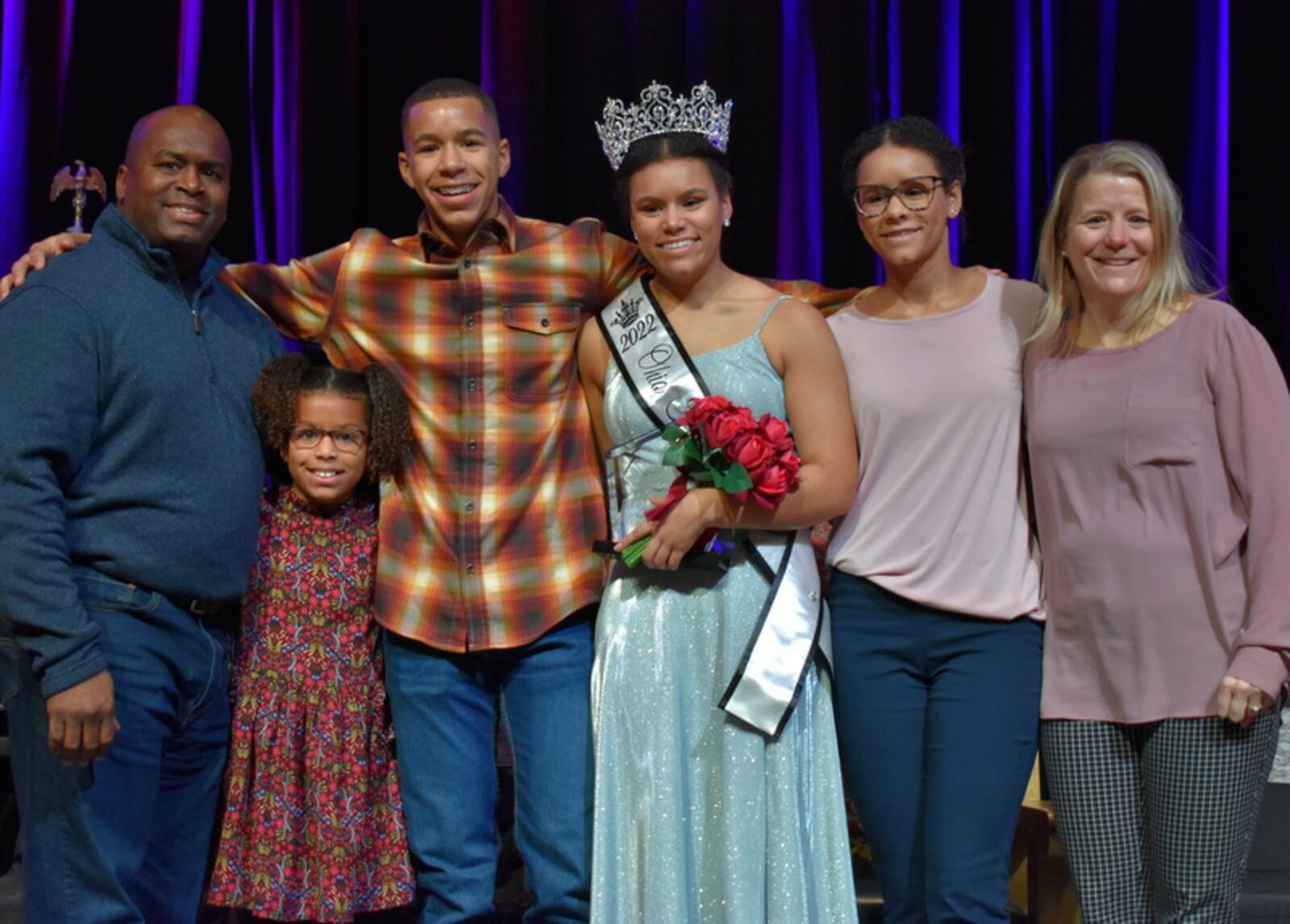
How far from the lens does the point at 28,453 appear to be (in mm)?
1970

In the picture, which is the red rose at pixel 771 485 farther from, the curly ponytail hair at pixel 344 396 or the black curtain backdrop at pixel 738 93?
the black curtain backdrop at pixel 738 93

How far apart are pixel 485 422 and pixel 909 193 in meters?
0.79

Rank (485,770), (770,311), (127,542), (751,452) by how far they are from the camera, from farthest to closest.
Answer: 1. (485,770)
2. (770,311)
3. (127,542)
4. (751,452)

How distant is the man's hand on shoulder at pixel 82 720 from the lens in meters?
1.95

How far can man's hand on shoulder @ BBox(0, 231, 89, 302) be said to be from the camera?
7.25 feet

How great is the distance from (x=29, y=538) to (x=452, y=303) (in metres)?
0.77

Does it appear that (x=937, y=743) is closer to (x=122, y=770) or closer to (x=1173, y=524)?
(x=1173, y=524)

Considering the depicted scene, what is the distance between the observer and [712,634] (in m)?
2.12

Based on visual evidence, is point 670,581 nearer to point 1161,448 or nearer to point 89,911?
point 1161,448

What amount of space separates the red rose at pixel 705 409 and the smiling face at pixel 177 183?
88 cm

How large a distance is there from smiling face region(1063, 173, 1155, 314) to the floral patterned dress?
1283 millimetres

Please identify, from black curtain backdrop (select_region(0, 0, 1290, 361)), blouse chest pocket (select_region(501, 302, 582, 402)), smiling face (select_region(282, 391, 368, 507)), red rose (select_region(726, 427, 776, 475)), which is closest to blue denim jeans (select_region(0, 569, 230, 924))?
smiling face (select_region(282, 391, 368, 507))

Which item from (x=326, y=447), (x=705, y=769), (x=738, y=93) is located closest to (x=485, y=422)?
(x=326, y=447)

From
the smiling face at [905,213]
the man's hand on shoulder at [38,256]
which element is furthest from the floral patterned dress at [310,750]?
the smiling face at [905,213]
